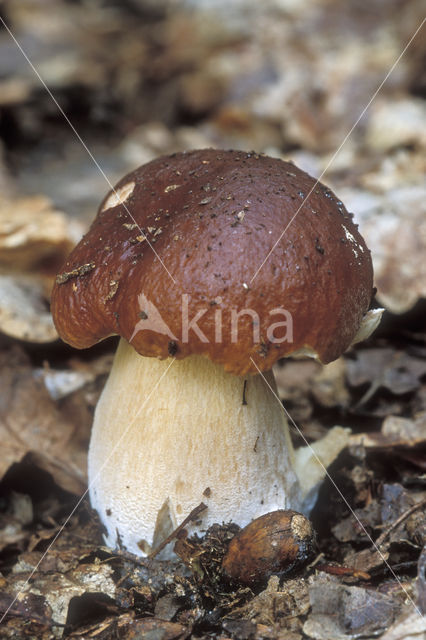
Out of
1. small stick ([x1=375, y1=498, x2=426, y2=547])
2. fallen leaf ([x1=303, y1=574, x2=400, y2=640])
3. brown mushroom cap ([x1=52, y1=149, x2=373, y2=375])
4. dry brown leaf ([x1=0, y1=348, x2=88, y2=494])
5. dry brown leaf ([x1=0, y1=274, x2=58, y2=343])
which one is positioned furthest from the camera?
dry brown leaf ([x1=0, y1=274, x2=58, y2=343])

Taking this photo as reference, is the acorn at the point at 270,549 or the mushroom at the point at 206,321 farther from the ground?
the mushroom at the point at 206,321

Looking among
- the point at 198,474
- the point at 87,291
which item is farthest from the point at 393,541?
the point at 87,291

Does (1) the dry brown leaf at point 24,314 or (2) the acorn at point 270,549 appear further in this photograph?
(1) the dry brown leaf at point 24,314

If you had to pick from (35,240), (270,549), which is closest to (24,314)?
(35,240)

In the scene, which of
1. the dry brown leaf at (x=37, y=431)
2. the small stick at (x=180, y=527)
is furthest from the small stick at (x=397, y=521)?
the dry brown leaf at (x=37, y=431)

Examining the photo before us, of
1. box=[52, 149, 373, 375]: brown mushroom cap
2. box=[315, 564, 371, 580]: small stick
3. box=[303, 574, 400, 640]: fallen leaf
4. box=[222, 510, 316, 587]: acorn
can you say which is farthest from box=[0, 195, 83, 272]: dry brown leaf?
box=[303, 574, 400, 640]: fallen leaf

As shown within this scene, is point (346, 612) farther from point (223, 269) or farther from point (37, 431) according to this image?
point (37, 431)

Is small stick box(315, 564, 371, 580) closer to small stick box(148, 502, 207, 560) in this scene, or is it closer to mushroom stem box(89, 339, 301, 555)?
mushroom stem box(89, 339, 301, 555)

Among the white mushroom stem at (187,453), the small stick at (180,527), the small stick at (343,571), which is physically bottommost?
the small stick at (343,571)

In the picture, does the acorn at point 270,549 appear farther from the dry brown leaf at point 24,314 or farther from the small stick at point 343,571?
the dry brown leaf at point 24,314
